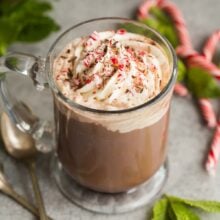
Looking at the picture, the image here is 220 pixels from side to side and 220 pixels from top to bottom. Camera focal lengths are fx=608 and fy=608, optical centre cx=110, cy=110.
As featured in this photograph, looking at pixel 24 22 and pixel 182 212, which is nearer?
pixel 182 212

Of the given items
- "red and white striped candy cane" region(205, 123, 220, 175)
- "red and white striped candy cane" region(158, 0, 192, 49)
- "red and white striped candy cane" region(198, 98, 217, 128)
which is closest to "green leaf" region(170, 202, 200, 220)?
"red and white striped candy cane" region(205, 123, 220, 175)

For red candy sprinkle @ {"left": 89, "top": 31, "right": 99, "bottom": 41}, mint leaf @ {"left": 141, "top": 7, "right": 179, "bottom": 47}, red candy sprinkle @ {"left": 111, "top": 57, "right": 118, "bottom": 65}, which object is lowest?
mint leaf @ {"left": 141, "top": 7, "right": 179, "bottom": 47}

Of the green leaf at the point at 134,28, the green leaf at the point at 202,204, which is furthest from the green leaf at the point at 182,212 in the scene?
the green leaf at the point at 134,28

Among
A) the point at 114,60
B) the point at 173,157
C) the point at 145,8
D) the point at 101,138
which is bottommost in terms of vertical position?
the point at 173,157

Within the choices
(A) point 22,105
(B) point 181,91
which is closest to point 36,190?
(A) point 22,105

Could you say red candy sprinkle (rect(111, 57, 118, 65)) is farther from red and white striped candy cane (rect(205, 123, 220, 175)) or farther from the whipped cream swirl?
red and white striped candy cane (rect(205, 123, 220, 175))

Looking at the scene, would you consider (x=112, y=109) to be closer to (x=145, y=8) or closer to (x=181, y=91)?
(x=181, y=91)

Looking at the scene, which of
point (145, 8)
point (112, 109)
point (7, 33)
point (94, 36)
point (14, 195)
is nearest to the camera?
point (112, 109)

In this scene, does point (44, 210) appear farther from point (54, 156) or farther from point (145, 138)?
point (145, 138)
